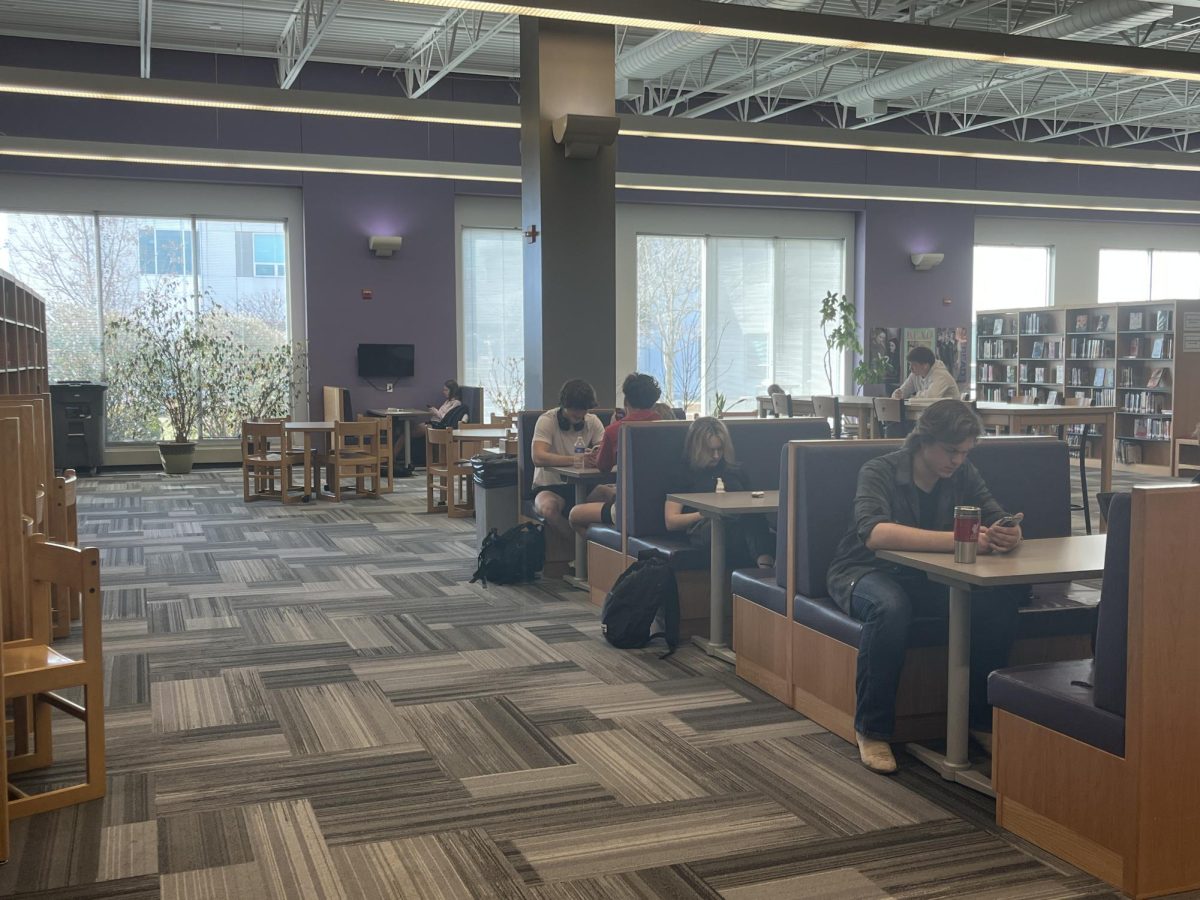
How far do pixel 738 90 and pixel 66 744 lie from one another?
1299 centimetres

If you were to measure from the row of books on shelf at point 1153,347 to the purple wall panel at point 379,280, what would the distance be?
8.54m

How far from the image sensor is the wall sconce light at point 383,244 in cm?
1419

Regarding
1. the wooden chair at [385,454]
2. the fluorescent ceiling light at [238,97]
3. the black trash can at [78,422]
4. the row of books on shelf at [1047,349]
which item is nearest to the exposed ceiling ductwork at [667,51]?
the fluorescent ceiling light at [238,97]

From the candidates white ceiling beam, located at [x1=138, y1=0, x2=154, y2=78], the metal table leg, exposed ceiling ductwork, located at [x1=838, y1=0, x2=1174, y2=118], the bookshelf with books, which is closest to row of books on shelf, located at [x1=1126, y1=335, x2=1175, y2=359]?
the bookshelf with books

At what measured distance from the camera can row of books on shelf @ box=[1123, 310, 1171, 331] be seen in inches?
528

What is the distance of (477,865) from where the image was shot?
3.02 m

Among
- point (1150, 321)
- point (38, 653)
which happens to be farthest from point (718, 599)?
point (1150, 321)

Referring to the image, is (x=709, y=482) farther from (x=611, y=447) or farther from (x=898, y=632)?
(x=898, y=632)

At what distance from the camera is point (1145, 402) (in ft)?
45.2

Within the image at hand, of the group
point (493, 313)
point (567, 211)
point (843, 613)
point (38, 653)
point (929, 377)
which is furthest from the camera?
point (493, 313)

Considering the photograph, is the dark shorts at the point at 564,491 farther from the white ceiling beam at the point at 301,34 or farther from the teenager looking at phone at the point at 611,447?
the white ceiling beam at the point at 301,34

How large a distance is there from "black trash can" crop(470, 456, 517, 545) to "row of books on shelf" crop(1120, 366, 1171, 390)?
942 cm

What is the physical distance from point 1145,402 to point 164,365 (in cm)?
1192

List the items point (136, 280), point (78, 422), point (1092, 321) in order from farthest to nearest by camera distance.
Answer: point (1092, 321), point (136, 280), point (78, 422)
